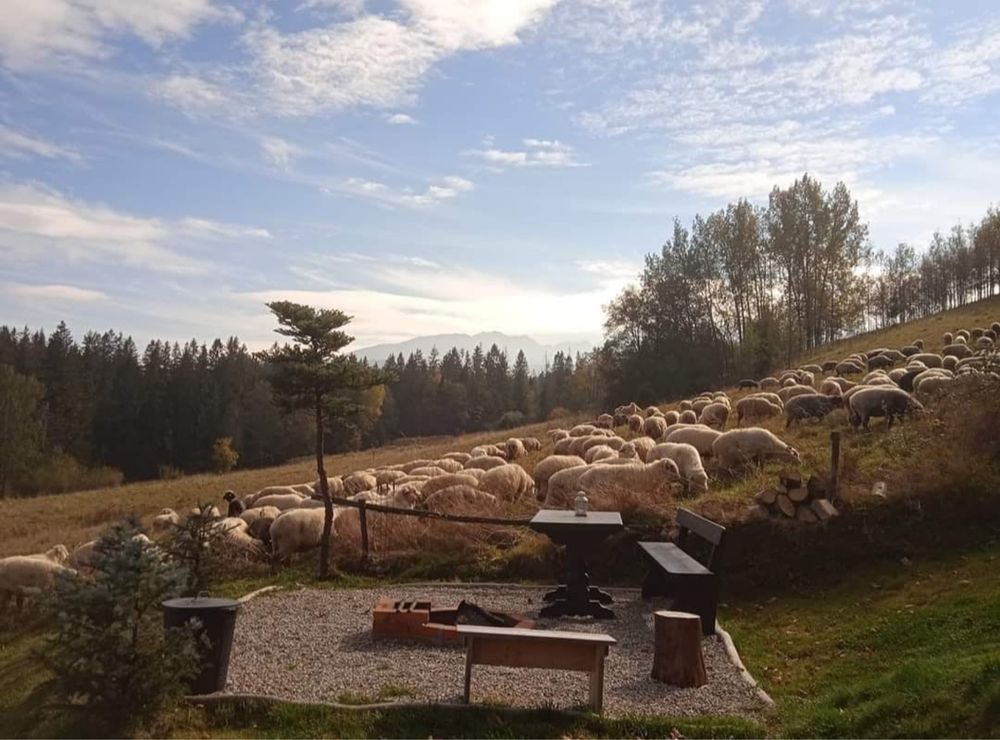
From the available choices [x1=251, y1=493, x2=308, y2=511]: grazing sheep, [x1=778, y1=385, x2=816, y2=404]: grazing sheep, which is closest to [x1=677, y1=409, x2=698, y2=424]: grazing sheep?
[x1=778, y1=385, x2=816, y2=404]: grazing sheep

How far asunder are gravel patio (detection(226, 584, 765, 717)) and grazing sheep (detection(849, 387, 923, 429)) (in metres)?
12.1

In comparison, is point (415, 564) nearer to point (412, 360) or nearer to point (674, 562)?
point (674, 562)

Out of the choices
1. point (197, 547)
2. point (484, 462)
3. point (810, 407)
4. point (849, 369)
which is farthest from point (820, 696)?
point (849, 369)

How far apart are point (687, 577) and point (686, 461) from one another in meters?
8.74

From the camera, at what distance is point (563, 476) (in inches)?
732

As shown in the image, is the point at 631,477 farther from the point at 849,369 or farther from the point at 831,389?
the point at 849,369

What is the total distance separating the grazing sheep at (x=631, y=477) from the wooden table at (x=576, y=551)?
497 cm

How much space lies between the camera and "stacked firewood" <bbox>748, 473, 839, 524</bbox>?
44.3 ft

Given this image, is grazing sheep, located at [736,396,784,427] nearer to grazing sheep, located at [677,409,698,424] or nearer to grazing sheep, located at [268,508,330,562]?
grazing sheep, located at [677,409,698,424]

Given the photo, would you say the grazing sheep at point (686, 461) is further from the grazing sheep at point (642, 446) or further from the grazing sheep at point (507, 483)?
the grazing sheep at point (507, 483)

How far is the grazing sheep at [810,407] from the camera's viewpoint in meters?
25.2

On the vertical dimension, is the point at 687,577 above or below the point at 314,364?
below

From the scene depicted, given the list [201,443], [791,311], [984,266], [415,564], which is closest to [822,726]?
[415,564]

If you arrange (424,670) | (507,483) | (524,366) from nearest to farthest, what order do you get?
1. (424,670)
2. (507,483)
3. (524,366)
